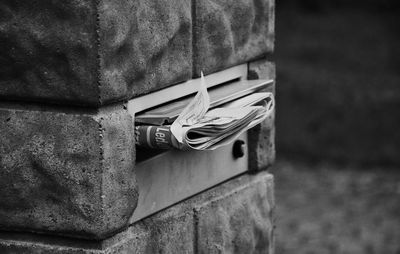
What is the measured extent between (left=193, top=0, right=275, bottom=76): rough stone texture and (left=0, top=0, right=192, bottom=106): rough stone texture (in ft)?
1.26

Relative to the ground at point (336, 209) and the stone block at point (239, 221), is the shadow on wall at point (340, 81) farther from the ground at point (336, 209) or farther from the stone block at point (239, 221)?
the stone block at point (239, 221)

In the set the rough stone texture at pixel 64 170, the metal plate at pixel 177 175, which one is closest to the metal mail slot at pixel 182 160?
the metal plate at pixel 177 175

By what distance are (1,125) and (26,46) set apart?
0.65ft

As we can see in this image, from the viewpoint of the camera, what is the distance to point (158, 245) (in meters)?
2.41

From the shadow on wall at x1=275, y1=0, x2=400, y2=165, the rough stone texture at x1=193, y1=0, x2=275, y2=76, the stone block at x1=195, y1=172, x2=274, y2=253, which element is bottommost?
the shadow on wall at x1=275, y1=0, x2=400, y2=165

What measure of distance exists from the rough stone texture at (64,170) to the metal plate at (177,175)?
0.18m

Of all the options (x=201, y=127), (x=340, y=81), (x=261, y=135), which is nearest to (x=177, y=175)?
(x=201, y=127)

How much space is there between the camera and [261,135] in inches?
121

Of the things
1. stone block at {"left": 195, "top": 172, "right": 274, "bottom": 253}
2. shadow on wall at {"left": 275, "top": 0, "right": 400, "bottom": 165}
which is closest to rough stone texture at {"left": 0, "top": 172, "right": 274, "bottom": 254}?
stone block at {"left": 195, "top": 172, "right": 274, "bottom": 253}

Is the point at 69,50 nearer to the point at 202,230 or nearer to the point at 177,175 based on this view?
the point at 177,175

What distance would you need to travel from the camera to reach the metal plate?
7.75ft

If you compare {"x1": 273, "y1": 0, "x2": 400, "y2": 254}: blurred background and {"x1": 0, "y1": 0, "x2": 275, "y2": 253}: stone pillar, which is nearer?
{"x1": 0, "y1": 0, "x2": 275, "y2": 253}: stone pillar

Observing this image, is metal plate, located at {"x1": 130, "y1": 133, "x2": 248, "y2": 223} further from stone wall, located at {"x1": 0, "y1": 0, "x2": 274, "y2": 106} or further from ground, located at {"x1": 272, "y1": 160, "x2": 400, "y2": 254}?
ground, located at {"x1": 272, "y1": 160, "x2": 400, "y2": 254}

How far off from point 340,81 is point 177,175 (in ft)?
22.2
